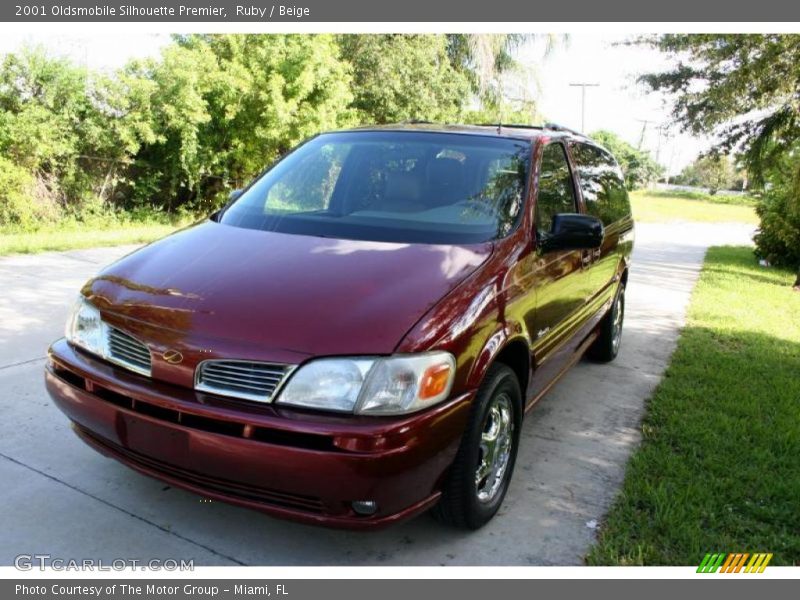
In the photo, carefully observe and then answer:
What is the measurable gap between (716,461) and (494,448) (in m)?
1.57

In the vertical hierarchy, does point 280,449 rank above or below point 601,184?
below

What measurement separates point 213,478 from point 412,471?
742 mm

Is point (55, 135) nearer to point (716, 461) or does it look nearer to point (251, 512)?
point (251, 512)

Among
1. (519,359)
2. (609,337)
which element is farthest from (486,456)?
(609,337)

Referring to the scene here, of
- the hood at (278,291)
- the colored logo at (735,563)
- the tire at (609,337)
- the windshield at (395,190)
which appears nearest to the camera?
the hood at (278,291)

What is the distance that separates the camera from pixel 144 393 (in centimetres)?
259

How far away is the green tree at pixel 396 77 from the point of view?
57.4ft

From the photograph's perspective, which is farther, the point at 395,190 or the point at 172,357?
the point at 395,190

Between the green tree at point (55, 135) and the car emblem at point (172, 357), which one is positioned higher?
the green tree at point (55, 135)

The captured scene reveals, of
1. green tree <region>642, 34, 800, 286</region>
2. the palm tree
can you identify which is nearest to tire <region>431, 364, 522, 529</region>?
green tree <region>642, 34, 800, 286</region>

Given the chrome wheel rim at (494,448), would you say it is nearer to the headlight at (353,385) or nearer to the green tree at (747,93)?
the headlight at (353,385)

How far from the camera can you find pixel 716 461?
388 cm

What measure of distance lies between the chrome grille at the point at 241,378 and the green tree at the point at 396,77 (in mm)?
15209

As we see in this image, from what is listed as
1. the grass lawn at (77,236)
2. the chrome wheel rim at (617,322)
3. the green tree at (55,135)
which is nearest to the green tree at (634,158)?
the green tree at (55,135)
